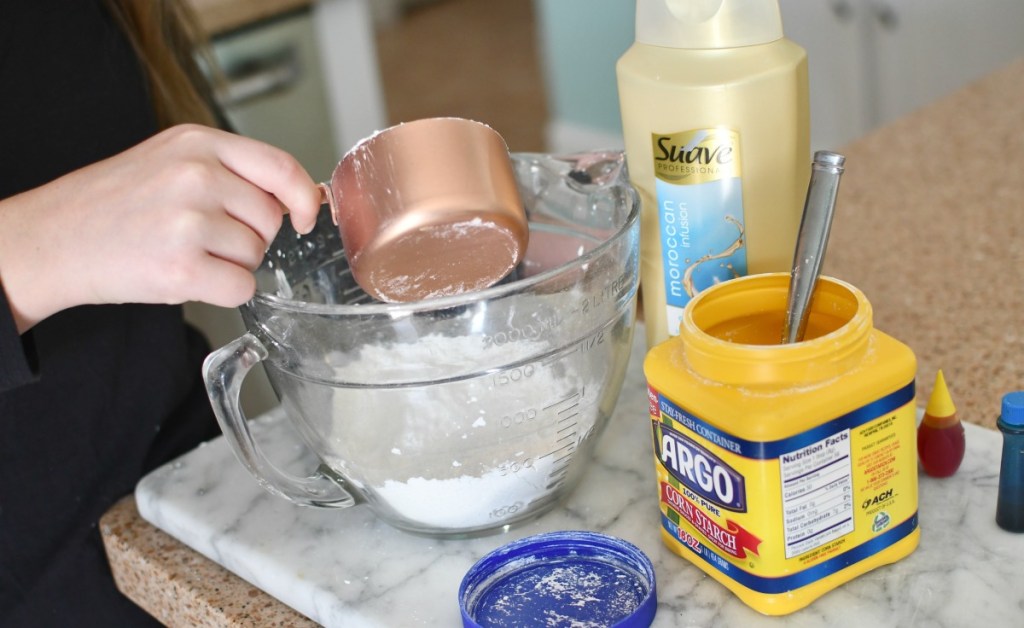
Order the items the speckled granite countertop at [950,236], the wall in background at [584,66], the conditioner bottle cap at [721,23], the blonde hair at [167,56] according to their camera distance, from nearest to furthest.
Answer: the conditioner bottle cap at [721,23]
the speckled granite countertop at [950,236]
the blonde hair at [167,56]
the wall in background at [584,66]

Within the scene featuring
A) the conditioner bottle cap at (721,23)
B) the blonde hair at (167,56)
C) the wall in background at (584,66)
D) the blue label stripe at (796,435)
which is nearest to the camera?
the blue label stripe at (796,435)

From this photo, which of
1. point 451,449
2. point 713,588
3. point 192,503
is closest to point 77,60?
point 192,503

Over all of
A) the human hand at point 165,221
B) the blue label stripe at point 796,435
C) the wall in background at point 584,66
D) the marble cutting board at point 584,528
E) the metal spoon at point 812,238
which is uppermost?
the human hand at point 165,221

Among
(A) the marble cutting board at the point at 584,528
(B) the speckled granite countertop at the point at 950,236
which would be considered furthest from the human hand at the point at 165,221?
(B) the speckled granite countertop at the point at 950,236

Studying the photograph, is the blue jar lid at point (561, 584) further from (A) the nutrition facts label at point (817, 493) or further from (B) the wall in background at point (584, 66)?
(B) the wall in background at point (584, 66)

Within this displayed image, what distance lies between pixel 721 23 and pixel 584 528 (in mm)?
300

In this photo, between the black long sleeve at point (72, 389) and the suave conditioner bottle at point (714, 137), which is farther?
the black long sleeve at point (72, 389)

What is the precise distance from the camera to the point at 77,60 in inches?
35.2

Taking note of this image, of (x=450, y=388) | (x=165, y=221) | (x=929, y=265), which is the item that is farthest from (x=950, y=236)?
(x=165, y=221)

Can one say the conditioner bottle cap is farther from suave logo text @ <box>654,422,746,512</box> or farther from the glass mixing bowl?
suave logo text @ <box>654,422,746,512</box>

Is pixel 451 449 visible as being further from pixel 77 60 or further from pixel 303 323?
pixel 77 60

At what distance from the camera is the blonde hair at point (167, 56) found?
953 millimetres

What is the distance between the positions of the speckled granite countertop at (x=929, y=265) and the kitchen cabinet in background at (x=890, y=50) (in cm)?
114

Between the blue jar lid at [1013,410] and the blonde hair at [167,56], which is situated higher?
the blonde hair at [167,56]
